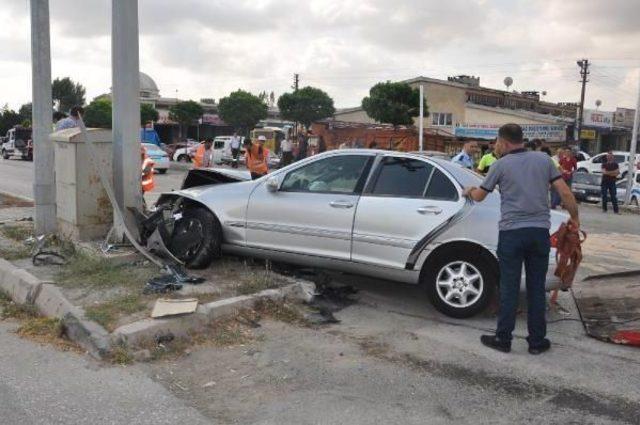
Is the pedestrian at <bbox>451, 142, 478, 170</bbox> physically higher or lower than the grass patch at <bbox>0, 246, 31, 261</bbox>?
higher

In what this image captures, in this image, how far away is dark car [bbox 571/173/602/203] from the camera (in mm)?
20578

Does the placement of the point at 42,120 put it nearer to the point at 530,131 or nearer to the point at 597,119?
the point at 530,131

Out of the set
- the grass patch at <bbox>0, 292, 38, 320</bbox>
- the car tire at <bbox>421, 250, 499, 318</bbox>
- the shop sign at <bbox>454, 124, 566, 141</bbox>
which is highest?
the shop sign at <bbox>454, 124, 566, 141</bbox>

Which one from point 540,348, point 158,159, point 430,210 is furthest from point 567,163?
point 158,159

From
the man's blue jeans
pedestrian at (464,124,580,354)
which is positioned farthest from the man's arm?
the man's blue jeans

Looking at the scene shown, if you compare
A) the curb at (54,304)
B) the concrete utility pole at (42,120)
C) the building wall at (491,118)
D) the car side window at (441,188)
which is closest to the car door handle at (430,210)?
the car side window at (441,188)

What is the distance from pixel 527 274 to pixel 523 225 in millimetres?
415

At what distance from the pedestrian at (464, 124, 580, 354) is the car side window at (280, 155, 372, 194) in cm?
159

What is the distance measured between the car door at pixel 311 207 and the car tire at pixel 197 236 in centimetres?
38

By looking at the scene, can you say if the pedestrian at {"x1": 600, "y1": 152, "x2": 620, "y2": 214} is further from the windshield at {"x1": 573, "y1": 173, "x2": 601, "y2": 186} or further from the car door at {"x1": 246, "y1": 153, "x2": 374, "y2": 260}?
the car door at {"x1": 246, "y1": 153, "x2": 374, "y2": 260}

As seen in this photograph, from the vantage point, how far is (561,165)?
57.2ft

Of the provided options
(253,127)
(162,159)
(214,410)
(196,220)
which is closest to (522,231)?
(214,410)

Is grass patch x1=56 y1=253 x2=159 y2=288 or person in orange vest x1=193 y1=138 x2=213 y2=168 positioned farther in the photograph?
person in orange vest x1=193 y1=138 x2=213 y2=168

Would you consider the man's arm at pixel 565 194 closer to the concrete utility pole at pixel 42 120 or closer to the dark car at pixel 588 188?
the concrete utility pole at pixel 42 120
